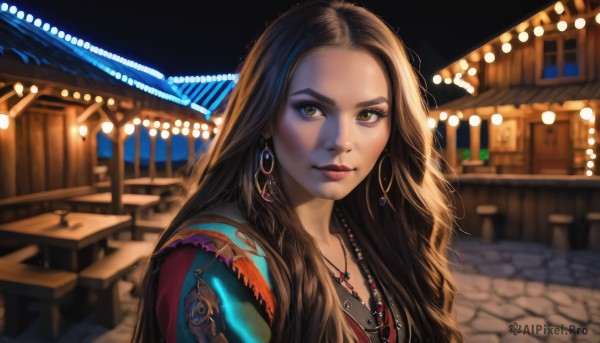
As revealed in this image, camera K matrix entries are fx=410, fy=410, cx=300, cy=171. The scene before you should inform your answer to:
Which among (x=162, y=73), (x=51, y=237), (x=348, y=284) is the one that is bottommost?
(x=51, y=237)

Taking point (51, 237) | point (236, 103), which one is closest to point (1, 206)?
point (51, 237)

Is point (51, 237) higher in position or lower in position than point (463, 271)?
higher

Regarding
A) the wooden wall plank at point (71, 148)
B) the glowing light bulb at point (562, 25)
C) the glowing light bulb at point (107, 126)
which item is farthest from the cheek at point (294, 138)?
the glowing light bulb at point (562, 25)

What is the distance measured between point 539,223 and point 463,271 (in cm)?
304

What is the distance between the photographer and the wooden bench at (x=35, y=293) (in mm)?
4148

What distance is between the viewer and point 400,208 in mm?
1829

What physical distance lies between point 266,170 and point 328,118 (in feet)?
0.92

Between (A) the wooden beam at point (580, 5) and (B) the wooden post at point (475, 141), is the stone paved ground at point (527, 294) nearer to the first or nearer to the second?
(B) the wooden post at point (475, 141)

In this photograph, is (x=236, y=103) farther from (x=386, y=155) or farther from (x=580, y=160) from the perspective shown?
(x=580, y=160)

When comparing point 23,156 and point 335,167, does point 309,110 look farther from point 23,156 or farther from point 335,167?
point 23,156

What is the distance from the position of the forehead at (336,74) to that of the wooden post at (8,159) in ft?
24.9

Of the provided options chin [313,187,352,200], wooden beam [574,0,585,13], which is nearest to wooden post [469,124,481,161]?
wooden beam [574,0,585,13]

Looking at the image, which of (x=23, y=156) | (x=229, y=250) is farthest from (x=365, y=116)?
(x=23, y=156)

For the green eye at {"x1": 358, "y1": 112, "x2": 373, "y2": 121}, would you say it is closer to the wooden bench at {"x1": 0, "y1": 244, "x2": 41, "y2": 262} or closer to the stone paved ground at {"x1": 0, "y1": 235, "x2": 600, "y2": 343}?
the stone paved ground at {"x1": 0, "y1": 235, "x2": 600, "y2": 343}
